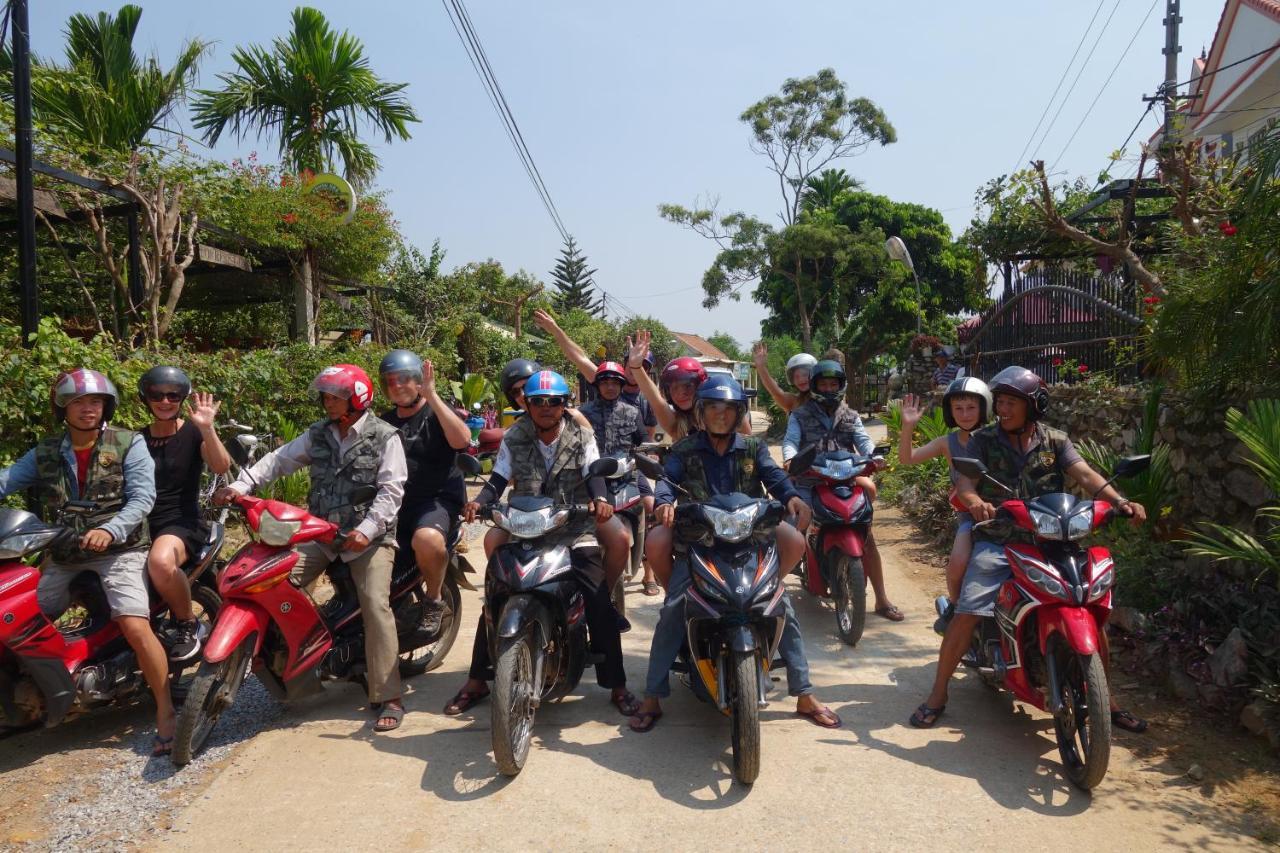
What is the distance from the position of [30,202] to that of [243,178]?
22.6ft

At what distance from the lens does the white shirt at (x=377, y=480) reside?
419 cm

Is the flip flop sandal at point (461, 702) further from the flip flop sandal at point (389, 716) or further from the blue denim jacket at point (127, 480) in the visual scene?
the blue denim jacket at point (127, 480)

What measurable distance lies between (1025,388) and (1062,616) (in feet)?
3.69

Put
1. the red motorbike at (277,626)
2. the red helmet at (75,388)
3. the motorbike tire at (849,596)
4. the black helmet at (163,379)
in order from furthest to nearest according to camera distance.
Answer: the motorbike tire at (849,596), the black helmet at (163,379), the red helmet at (75,388), the red motorbike at (277,626)

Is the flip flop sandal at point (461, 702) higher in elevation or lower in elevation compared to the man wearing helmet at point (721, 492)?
lower

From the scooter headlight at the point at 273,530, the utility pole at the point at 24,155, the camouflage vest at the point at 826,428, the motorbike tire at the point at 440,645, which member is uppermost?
the utility pole at the point at 24,155

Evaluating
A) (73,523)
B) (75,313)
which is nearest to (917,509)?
(73,523)

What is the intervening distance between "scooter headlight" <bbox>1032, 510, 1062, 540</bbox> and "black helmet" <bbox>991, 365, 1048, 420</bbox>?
66cm

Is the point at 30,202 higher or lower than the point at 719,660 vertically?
higher

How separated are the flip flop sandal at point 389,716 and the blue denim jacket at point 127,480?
146 cm

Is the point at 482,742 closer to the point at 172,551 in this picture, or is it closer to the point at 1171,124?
the point at 172,551

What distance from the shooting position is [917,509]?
967cm

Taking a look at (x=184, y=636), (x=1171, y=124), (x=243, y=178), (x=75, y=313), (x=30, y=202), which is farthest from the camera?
(x=243, y=178)

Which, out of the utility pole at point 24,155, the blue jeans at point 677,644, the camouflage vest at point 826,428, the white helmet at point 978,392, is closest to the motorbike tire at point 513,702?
the blue jeans at point 677,644
